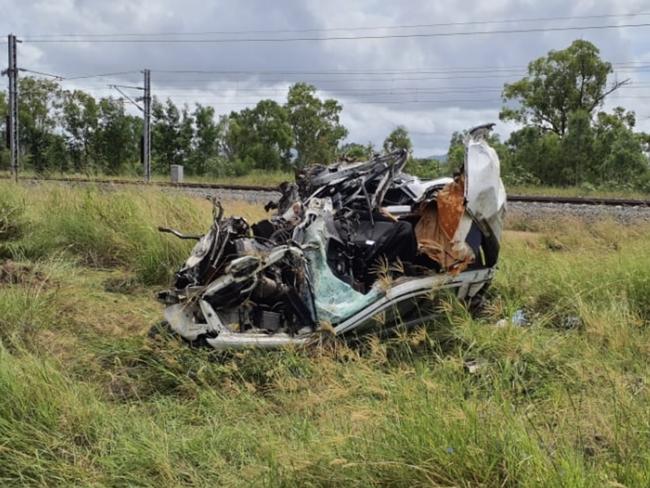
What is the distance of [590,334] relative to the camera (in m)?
4.44

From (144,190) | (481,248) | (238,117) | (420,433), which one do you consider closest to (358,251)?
(481,248)

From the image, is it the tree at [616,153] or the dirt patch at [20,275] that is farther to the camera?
the tree at [616,153]

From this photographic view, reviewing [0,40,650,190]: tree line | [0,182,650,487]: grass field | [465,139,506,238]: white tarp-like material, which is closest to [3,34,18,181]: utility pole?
[0,40,650,190]: tree line

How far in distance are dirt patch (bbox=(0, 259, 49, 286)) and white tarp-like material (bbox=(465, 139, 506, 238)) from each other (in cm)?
426

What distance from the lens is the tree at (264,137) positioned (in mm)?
46503

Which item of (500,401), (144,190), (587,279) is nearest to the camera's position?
(500,401)

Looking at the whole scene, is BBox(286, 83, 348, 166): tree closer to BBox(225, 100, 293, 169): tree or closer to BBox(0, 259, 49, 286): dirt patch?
BBox(225, 100, 293, 169): tree

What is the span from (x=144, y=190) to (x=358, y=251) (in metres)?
5.72

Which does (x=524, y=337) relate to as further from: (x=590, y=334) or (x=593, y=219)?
(x=593, y=219)

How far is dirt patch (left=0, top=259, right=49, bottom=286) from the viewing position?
619cm

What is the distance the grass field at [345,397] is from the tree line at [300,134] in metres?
22.8

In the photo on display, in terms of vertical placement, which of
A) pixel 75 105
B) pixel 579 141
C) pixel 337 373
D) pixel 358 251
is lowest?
pixel 337 373

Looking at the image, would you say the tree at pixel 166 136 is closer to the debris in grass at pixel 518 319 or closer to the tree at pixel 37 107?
the tree at pixel 37 107

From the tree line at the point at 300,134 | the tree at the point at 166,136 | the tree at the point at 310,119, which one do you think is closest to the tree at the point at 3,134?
the tree line at the point at 300,134
